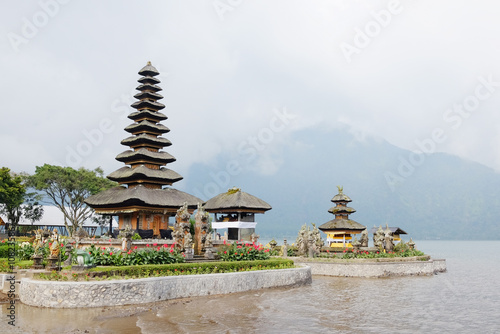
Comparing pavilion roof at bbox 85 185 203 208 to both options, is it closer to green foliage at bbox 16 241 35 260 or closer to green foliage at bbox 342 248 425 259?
green foliage at bbox 16 241 35 260

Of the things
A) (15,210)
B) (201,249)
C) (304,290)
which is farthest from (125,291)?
(15,210)

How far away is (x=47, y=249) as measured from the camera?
83.1ft

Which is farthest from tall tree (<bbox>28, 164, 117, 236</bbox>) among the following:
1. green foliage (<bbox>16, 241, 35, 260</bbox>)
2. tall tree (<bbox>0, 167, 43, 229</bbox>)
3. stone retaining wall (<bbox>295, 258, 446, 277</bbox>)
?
stone retaining wall (<bbox>295, 258, 446, 277</bbox>)

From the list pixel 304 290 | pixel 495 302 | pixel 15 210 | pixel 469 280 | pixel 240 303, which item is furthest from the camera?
pixel 15 210

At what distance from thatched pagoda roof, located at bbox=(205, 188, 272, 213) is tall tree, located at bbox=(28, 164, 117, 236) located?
18.8m

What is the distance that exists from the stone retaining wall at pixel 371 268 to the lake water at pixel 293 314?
7700mm

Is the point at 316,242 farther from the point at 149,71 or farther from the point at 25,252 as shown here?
the point at 149,71

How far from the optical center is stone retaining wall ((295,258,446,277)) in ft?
115

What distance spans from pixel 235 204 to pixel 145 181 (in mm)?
9323

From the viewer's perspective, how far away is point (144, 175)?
128 ft

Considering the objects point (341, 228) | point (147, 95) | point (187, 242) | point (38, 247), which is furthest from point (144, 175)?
point (341, 228)

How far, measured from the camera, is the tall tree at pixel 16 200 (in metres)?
47.0

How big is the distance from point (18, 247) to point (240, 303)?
16.7 m

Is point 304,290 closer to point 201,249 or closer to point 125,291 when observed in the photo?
point 201,249
